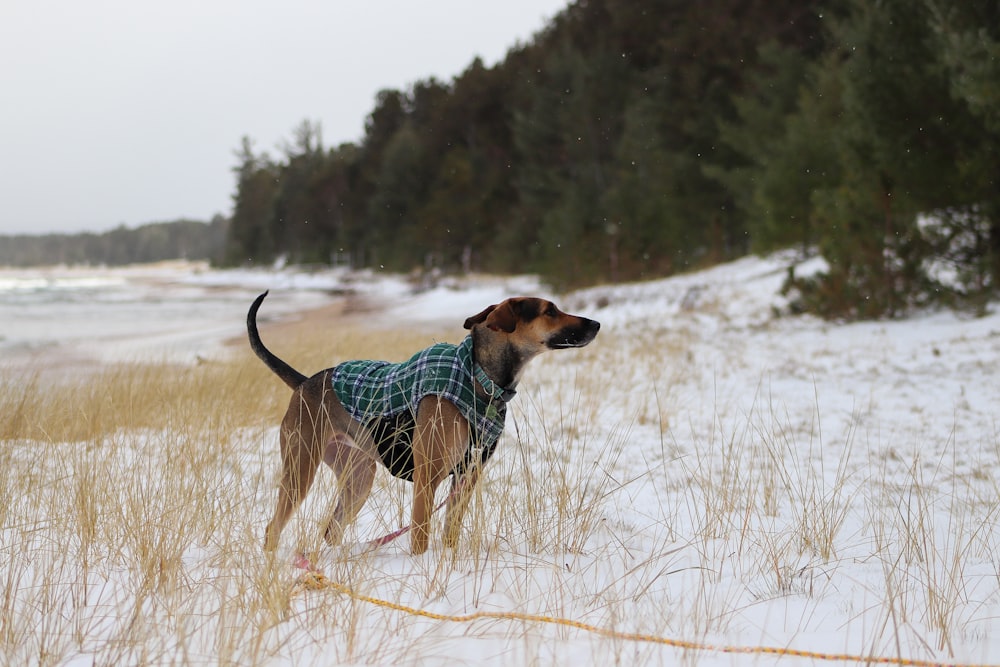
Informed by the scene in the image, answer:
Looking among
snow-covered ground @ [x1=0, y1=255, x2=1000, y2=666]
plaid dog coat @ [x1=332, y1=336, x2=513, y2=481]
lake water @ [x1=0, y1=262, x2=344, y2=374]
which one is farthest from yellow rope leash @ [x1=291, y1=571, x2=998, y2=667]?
lake water @ [x1=0, y1=262, x2=344, y2=374]

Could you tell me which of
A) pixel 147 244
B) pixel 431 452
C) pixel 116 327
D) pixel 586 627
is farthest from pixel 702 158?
pixel 147 244

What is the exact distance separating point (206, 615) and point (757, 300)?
53.6ft

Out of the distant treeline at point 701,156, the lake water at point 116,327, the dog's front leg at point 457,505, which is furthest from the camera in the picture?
the lake water at point 116,327

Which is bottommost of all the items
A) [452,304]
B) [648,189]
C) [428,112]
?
[452,304]

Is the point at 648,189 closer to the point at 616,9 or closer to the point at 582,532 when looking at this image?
the point at 616,9

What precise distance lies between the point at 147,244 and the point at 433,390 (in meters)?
81.3

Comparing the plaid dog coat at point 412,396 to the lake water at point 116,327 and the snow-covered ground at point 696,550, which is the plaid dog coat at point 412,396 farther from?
the lake water at point 116,327

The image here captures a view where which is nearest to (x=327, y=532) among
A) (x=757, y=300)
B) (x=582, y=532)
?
(x=582, y=532)

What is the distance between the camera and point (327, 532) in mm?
2904

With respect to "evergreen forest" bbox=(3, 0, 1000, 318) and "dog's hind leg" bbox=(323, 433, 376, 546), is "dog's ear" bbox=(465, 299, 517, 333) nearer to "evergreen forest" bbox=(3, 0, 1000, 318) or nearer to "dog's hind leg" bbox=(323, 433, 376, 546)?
"dog's hind leg" bbox=(323, 433, 376, 546)

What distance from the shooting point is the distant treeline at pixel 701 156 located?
1099 cm

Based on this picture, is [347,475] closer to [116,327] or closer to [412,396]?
[412,396]

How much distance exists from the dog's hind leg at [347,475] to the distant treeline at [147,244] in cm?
7543

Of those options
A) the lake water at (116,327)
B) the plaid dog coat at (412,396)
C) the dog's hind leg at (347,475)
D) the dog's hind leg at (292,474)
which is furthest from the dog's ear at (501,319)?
the lake water at (116,327)
